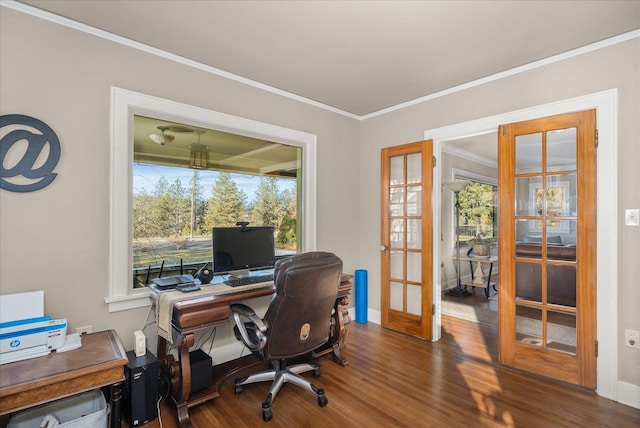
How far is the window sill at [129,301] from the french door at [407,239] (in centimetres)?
253

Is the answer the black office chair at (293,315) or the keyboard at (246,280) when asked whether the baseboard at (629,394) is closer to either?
the black office chair at (293,315)

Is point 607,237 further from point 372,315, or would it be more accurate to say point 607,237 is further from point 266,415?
point 266,415

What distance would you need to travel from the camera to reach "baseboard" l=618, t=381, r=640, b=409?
219cm

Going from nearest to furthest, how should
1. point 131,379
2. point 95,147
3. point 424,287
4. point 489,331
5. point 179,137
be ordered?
1. point 131,379
2. point 95,147
3. point 179,137
4. point 424,287
5. point 489,331

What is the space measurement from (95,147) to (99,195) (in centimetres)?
33

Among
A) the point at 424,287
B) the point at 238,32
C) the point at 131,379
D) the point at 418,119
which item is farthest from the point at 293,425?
the point at 418,119

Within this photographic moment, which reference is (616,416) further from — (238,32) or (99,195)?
(99,195)

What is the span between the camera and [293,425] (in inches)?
79.7

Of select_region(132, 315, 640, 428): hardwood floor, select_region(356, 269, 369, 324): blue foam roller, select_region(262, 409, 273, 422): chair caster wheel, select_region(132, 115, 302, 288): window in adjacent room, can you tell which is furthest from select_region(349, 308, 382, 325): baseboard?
select_region(262, 409, 273, 422): chair caster wheel

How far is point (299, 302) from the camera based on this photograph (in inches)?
82.4

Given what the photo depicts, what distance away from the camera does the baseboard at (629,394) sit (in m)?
2.19

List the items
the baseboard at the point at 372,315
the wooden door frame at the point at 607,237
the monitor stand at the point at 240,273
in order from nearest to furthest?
the wooden door frame at the point at 607,237 → the monitor stand at the point at 240,273 → the baseboard at the point at 372,315

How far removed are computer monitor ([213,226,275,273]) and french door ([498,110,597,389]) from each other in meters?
2.14

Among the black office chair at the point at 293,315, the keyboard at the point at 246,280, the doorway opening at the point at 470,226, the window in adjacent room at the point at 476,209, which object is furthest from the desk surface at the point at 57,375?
the window in adjacent room at the point at 476,209
